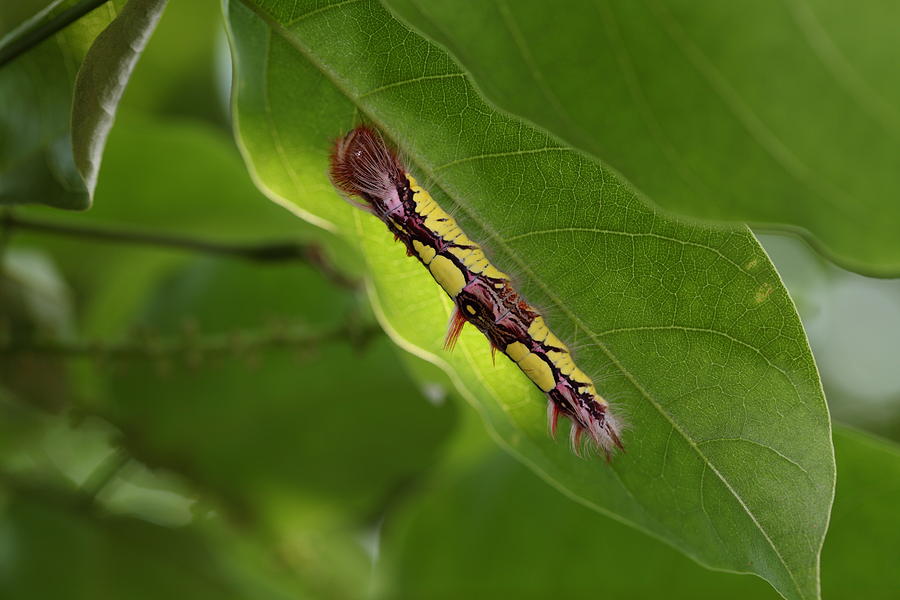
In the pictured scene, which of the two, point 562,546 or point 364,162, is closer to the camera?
point 364,162

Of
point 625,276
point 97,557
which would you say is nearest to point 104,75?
point 625,276

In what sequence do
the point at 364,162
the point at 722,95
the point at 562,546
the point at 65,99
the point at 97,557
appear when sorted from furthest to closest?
the point at 97,557
the point at 562,546
the point at 65,99
the point at 364,162
the point at 722,95

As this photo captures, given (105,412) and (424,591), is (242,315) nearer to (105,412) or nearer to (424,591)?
(105,412)

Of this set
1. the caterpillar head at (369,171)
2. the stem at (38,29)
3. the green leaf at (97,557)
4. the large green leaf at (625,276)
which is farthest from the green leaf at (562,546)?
the stem at (38,29)

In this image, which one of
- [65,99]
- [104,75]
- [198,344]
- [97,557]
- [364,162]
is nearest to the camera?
[104,75]

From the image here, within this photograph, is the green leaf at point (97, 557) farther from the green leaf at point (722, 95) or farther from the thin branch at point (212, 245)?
the green leaf at point (722, 95)

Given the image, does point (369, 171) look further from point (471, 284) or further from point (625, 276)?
point (625, 276)
